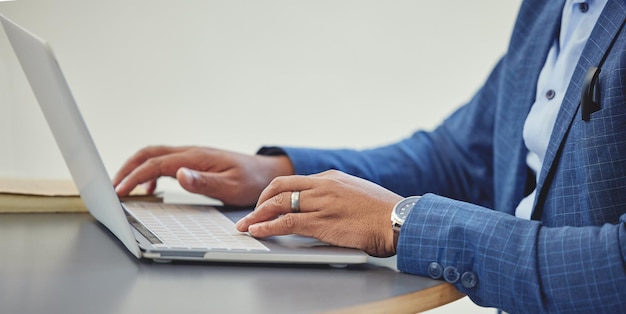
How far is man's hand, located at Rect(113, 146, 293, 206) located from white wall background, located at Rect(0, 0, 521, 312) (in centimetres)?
122

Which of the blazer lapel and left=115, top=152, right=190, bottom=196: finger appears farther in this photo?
left=115, top=152, right=190, bottom=196: finger

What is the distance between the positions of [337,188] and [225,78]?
5.49 feet

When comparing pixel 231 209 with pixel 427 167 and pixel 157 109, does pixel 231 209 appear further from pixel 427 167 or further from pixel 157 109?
pixel 157 109

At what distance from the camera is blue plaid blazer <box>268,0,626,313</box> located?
89 cm

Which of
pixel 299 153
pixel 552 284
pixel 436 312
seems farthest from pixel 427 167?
pixel 436 312

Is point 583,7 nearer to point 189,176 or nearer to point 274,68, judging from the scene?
point 189,176

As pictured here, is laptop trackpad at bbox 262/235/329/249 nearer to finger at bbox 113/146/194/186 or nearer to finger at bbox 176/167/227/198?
finger at bbox 176/167/227/198

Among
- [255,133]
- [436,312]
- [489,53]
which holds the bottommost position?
[436,312]

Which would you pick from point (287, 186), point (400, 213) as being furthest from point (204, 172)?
point (400, 213)

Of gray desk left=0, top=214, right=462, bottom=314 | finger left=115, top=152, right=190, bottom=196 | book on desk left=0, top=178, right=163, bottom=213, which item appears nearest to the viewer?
gray desk left=0, top=214, right=462, bottom=314

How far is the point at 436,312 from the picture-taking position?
101 inches

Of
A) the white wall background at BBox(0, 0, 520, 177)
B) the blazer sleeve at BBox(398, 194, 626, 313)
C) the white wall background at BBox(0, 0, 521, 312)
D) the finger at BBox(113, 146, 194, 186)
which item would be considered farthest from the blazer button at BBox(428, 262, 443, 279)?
the white wall background at BBox(0, 0, 520, 177)

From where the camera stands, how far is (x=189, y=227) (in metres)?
1.07

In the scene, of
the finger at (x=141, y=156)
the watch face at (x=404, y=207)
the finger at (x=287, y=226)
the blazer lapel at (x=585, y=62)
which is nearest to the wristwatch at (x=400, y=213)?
the watch face at (x=404, y=207)
